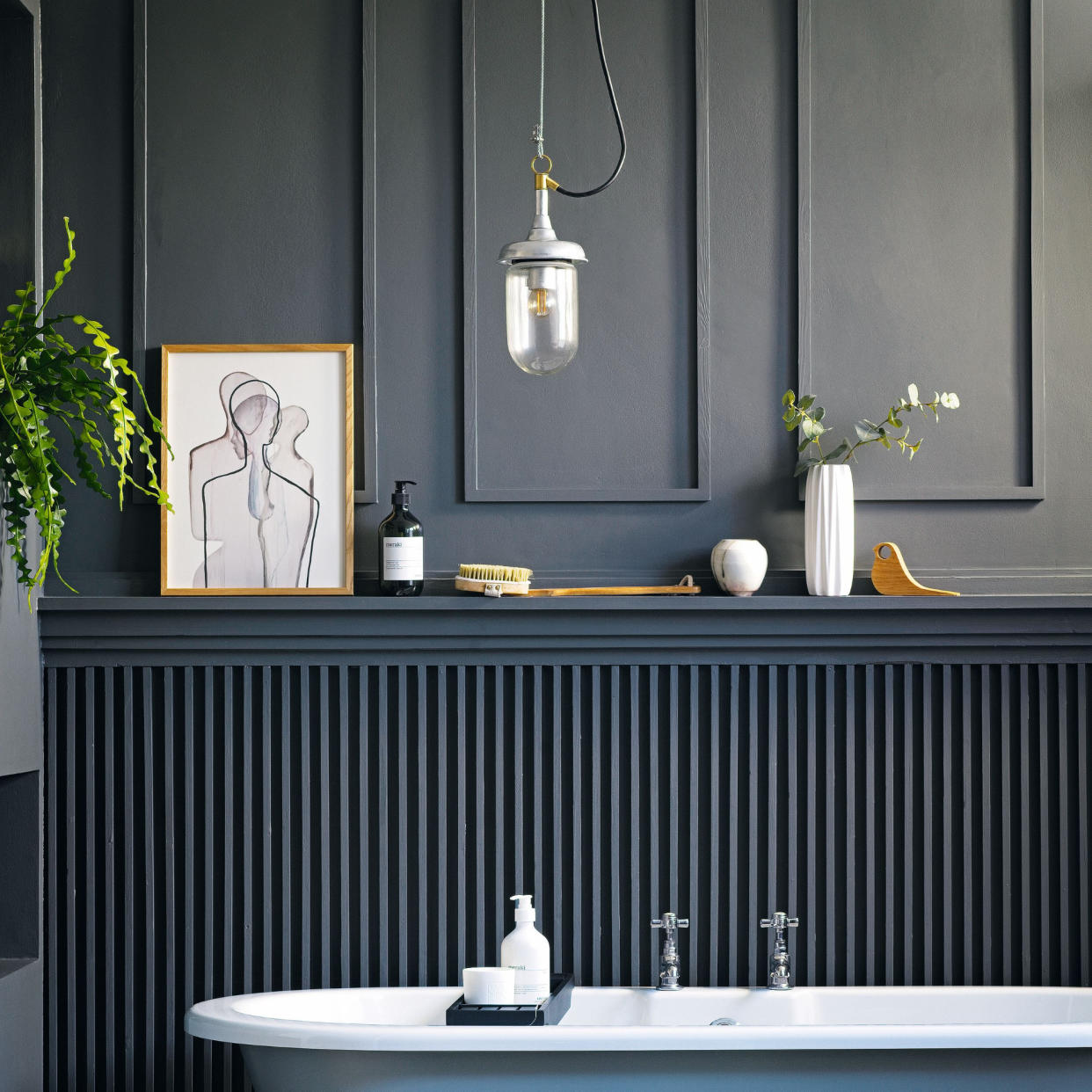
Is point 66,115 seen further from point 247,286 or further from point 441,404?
point 441,404

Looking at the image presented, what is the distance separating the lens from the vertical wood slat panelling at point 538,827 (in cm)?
243

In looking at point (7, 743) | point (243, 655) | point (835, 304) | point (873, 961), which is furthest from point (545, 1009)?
point (835, 304)

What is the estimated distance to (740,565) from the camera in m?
2.39

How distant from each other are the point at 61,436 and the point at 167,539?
0.34 m

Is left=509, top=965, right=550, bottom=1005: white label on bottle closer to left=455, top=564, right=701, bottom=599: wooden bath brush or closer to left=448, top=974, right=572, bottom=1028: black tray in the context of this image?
left=448, top=974, right=572, bottom=1028: black tray

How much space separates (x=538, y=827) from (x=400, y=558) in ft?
2.03

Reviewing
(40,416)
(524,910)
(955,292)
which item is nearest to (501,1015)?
(524,910)

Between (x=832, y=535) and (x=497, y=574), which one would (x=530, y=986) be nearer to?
(x=497, y=574)

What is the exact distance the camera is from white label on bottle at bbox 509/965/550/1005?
7.08 feet

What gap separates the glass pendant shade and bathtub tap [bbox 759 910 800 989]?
1.26 metres

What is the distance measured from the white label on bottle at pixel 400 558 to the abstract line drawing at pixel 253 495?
0.59ft


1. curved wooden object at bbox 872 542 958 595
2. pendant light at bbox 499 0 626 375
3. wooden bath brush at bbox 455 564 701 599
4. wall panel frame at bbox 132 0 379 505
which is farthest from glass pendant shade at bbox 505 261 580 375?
curved wooden object at bbox 872 542 958 595

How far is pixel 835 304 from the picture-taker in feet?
8.32

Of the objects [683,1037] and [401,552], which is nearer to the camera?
[683,1037]
